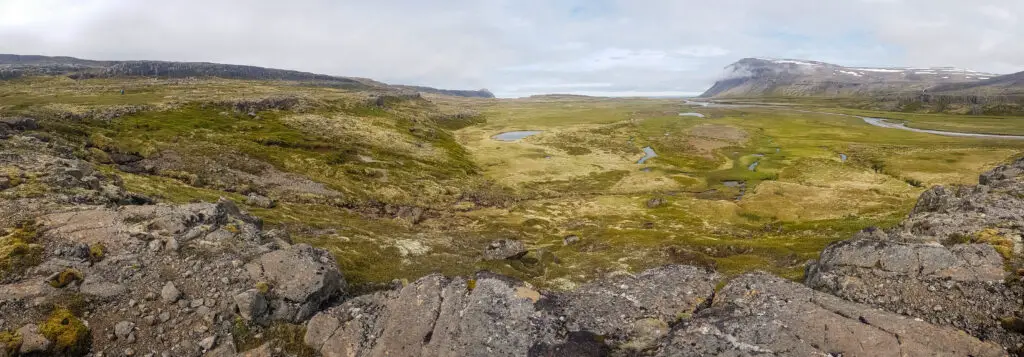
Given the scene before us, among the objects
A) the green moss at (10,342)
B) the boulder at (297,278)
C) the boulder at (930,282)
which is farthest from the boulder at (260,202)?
the boulder at (930,282)

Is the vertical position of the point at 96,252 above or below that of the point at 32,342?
above

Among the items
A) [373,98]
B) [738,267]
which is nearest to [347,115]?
[373,98]

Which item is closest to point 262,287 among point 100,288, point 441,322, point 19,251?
point 100,288

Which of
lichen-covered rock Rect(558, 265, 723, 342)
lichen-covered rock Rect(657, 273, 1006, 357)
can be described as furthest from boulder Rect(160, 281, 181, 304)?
lichen-covered rock Rect(657, 273, 1006, 357)

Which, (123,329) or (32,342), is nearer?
(32,342)

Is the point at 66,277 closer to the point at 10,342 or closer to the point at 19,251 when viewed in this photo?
the point at 19,251

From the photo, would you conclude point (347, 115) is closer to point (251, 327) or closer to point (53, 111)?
point (53, 111)
